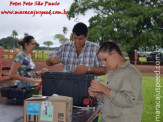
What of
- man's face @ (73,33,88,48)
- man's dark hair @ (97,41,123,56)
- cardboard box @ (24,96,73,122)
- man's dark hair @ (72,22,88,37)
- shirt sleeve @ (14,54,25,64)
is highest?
man's dark hair @ (72,22,88,37)

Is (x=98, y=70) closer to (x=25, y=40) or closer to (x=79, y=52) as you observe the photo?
(x=79, y=52)

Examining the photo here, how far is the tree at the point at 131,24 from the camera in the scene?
73.8ft

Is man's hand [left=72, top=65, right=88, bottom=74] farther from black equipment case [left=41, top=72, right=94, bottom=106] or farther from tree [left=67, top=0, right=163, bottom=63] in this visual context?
tree [left=67, top=0, right=163, bottom=63]

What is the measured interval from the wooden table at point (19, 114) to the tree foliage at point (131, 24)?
20154mm

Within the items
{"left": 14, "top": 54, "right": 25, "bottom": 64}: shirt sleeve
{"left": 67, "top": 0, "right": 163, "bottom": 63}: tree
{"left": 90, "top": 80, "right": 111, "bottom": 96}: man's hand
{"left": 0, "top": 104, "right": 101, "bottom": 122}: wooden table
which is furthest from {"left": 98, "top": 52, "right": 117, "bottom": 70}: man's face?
{"left": 67, "top": 0, "right": 163, "bottom": 63}: tree

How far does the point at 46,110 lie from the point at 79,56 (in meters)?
1.60

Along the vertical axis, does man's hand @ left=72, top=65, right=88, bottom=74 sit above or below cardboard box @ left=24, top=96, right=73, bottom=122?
above

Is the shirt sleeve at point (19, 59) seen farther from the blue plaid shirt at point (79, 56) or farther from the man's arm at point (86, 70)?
the man's arm at point (86, 70)

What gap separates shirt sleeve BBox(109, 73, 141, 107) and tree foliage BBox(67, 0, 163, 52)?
2042cm

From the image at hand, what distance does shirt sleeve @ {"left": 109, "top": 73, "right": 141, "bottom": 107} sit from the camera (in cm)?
182

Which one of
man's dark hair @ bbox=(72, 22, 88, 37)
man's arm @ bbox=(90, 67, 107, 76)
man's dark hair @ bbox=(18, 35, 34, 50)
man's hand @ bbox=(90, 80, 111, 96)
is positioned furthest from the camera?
man's dark hair @ bbox=(18, 35, 34, 50)

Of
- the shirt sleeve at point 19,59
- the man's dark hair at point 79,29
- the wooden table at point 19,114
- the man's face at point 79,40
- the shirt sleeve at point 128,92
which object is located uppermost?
the man's dark hair at point 79,29

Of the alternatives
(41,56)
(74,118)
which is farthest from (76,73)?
(41,56)

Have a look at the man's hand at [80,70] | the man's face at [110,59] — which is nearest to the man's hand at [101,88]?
the man's face at [110,59]
